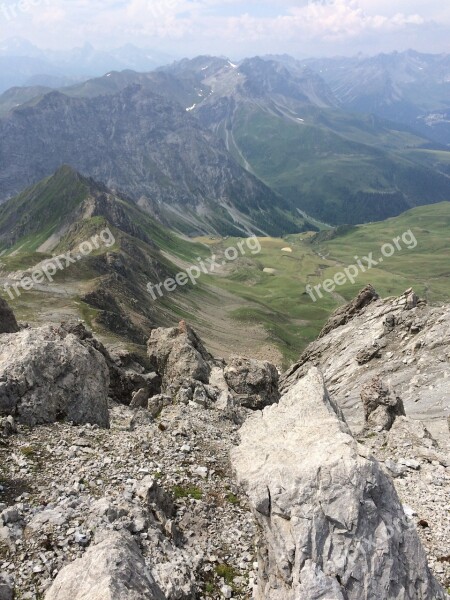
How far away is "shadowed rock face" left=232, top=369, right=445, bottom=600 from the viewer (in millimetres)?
17328

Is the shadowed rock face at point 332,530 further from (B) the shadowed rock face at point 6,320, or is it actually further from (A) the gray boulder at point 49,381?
(B) the shadowed rock face at point 6,320

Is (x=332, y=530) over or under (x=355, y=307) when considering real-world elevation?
over

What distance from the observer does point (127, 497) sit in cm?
2600

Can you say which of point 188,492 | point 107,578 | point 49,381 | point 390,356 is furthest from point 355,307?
point 107,578

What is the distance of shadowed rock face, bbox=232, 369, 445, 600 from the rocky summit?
52 mm

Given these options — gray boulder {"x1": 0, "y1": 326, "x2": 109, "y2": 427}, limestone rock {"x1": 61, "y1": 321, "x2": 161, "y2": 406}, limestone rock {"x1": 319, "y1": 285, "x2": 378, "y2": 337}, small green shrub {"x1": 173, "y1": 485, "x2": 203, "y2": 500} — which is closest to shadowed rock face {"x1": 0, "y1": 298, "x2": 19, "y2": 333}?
limestone rock {"x1": 61, "y1": 321, "x2": 161, "y2": 406}

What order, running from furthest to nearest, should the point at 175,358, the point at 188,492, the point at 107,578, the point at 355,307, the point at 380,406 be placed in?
the point at 355,307 → the point at 175,358 → the point at 380,406 → the point at 188,492 → the point at 107,578

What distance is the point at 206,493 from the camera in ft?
94.1

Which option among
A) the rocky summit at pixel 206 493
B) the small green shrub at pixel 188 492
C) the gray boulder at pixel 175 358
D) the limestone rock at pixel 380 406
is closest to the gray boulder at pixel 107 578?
the rocky summit at pixel 206 493

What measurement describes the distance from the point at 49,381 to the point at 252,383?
3121cm

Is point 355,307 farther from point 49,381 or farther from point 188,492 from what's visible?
point 188,492

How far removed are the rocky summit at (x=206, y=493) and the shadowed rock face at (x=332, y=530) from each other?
0.05m

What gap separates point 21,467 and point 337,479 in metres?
19.3

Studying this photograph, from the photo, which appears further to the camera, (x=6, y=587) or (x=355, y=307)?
(x=355, y=307)
